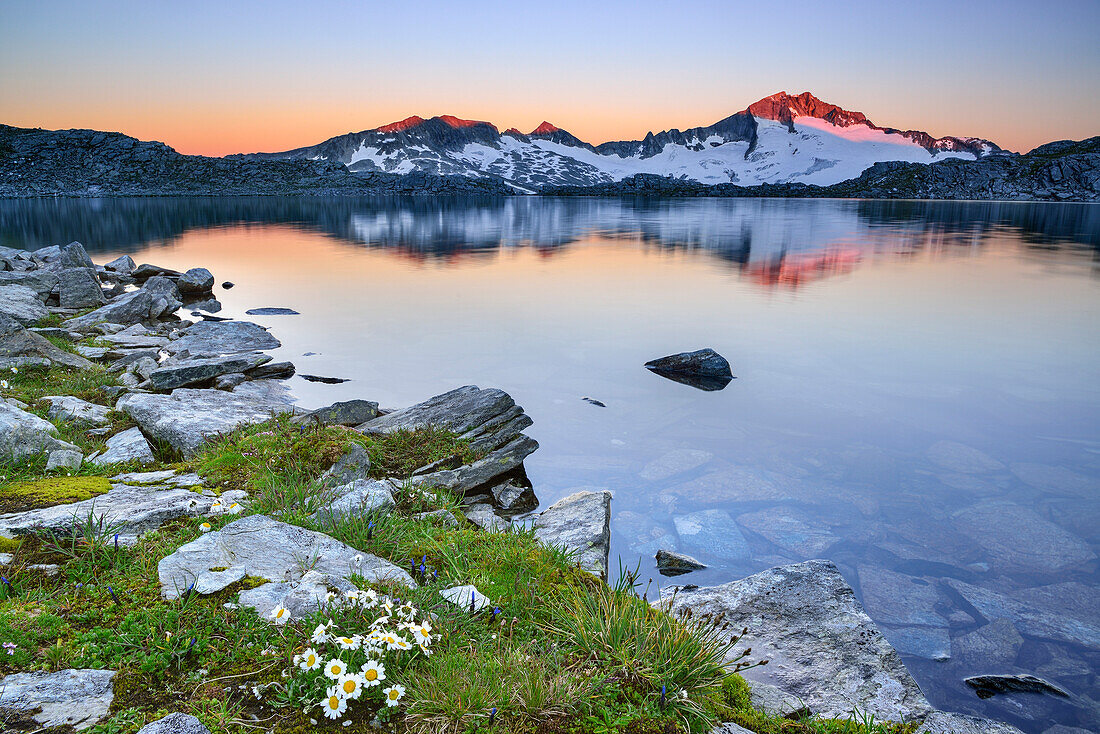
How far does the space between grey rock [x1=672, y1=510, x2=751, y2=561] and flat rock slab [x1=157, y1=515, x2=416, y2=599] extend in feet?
14.6

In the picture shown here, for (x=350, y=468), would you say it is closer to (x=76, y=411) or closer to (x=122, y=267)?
(x=76, y=411)

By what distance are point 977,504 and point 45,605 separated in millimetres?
10761

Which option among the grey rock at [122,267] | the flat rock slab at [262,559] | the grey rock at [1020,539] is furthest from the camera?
the grey rock at [122,267]

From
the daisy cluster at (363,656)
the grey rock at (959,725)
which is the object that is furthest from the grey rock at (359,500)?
the grey rock at (959,725)

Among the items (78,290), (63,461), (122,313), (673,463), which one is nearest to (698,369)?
(673,463)

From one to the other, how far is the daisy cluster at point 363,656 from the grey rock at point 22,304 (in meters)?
17.1

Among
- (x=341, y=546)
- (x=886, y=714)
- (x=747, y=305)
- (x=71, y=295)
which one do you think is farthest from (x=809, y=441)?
(x=71, y=295)

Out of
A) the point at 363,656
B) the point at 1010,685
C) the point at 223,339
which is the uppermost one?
the point at 363,656

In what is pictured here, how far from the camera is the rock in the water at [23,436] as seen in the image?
6.55 m

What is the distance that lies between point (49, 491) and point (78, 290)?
19.8 meters

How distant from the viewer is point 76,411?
9.00 m

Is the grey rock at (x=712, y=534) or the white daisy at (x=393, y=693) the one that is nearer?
the white daisy at (x=393, y=693)

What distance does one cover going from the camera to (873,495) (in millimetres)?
9391

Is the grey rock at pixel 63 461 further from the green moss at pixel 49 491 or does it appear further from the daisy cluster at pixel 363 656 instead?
the daisy cluster at pixel 363 656
